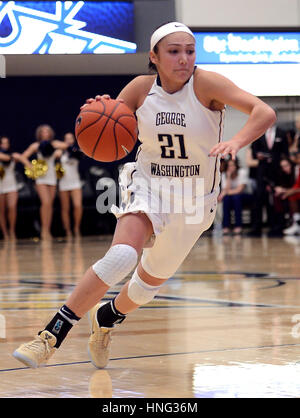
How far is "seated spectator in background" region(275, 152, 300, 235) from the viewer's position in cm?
1440

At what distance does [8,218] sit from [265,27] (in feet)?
19.1

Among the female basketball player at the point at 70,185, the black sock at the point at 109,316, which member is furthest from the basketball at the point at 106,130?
the female basketball player at the point at 70,185

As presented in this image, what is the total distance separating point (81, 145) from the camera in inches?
158

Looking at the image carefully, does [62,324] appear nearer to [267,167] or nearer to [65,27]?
[267,167]

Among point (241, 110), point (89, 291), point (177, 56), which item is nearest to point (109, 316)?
point (89, 291)

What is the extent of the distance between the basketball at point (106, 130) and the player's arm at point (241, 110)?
15.5 inches

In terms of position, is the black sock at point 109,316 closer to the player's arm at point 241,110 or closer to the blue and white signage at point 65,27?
the player's arm at point 241,110

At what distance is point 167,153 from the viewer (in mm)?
4020

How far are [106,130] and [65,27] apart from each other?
11.7 meters

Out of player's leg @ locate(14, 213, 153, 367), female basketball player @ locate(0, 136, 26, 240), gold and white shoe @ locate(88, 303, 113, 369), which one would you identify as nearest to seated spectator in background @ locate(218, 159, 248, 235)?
female basketball player @ locate(0, 136, 26, 240)

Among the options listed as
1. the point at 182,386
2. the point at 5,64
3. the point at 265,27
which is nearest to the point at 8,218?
the point at 5,64

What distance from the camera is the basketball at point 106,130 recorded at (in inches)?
155

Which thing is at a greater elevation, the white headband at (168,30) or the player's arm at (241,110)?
the white headband at (168,30)
